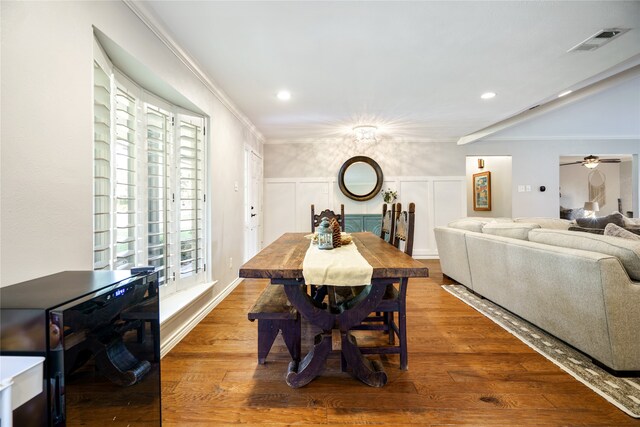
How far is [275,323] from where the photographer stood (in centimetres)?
170

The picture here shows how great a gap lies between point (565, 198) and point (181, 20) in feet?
33.7

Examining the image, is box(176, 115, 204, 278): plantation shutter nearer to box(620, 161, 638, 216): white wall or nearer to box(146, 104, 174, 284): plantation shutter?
box(146, 104, 174, 284): plantation shutter

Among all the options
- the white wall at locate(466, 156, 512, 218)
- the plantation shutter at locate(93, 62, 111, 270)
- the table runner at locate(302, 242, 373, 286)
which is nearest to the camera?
the table runner at locate(302, 242, 373, 286)


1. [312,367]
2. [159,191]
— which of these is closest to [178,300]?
[159,191]

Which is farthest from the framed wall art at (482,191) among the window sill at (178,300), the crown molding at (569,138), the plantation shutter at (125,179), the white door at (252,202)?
the plantation shutter at (125,179)

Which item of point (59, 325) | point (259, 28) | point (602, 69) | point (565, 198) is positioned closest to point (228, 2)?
point (259, 28)

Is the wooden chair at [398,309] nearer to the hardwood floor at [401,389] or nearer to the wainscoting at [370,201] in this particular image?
the hardwood floor at [401,389]

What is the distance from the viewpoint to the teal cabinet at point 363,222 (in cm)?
520

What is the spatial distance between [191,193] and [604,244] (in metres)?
3.03

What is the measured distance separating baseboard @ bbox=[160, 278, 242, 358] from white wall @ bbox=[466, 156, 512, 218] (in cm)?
556

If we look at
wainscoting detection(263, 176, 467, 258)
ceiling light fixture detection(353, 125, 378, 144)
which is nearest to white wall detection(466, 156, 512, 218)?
wainscoting detection(263, 176, 467, 258)

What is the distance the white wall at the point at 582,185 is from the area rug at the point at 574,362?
311 inches

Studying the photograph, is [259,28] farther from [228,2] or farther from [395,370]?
[395,370]

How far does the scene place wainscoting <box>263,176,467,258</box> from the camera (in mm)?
5277
